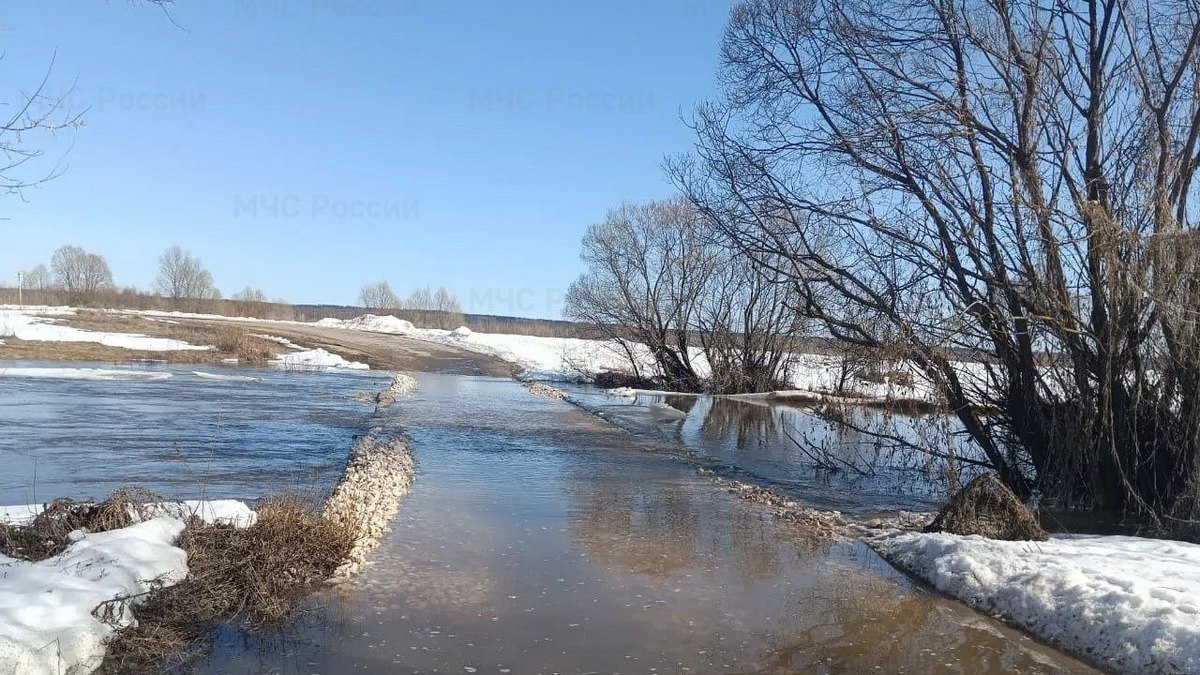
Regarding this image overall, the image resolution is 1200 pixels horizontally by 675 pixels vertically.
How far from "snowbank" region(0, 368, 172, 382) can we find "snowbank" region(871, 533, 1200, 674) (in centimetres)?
2586

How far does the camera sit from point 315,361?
41.9m

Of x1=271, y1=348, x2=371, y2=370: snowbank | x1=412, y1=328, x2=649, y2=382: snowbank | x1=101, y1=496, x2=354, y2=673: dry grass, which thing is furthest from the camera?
x1=412, y1=328, x2=649, y2=382: snowbank

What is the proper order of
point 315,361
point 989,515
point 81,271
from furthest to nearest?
1. point 81,271
2. point 315,361
3. point 989,515

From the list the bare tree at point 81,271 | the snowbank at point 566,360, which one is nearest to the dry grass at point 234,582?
the snowbank at point 566,360

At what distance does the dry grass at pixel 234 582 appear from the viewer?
507 centimetres

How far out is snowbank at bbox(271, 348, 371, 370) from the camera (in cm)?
3947

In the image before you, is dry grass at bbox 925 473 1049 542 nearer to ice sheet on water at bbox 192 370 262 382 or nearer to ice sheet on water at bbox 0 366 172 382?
ice sheet on water at bbox 0 366 172 382

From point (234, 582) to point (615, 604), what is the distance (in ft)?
9.60

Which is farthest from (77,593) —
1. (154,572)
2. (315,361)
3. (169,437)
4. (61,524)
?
(315,361)

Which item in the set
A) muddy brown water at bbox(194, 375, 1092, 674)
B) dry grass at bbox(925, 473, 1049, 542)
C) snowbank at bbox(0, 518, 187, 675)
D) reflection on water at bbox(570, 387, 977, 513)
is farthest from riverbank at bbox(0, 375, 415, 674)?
reflection on water at bbox(570, 387, 977, 513)

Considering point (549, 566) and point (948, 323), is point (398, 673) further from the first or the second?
point (948, 323)

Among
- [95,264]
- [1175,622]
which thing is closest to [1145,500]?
[1175,622]

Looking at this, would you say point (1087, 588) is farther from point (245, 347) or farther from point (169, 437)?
point (245, 347)

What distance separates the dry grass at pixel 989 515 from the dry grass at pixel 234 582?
644cm
